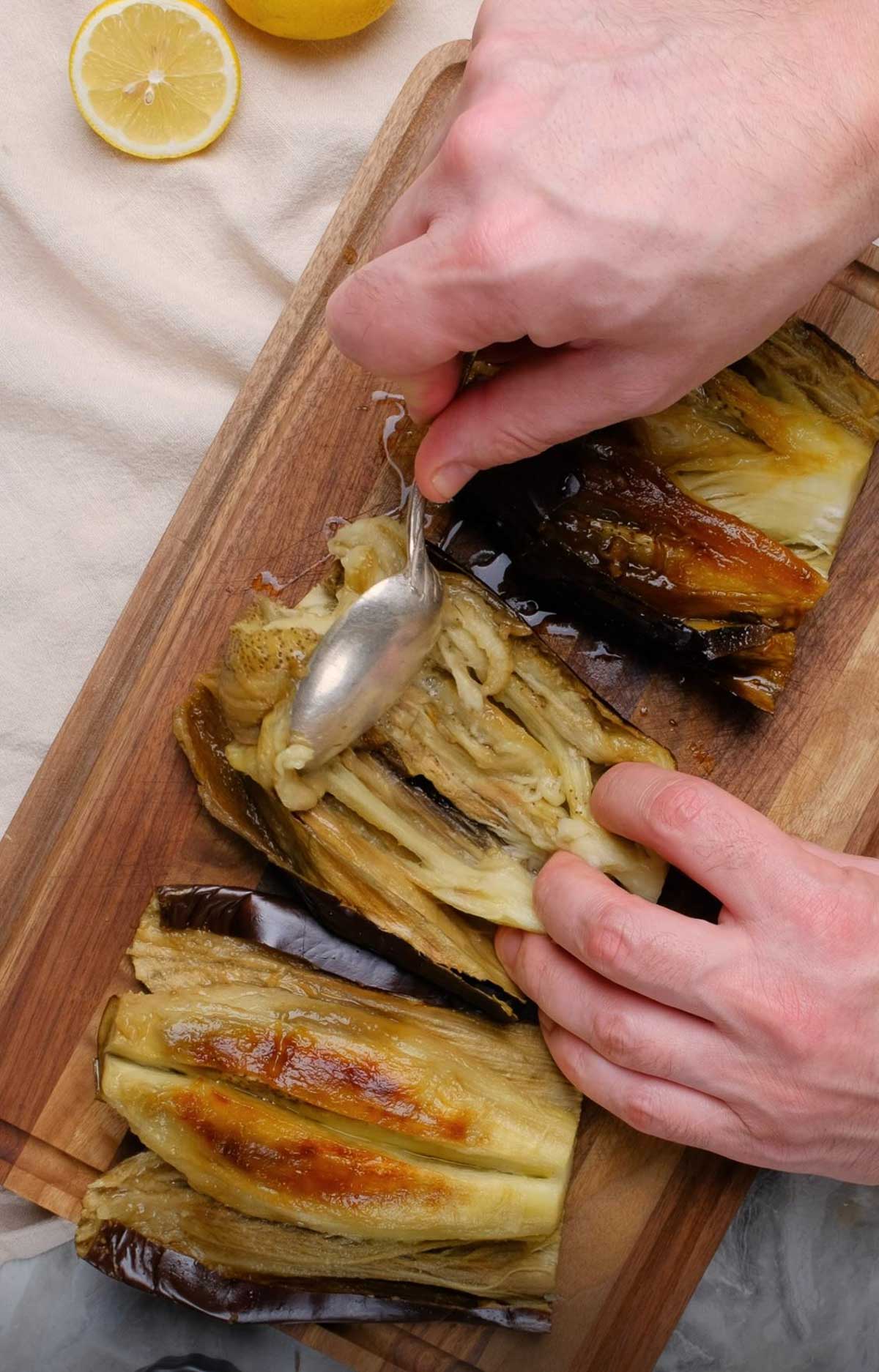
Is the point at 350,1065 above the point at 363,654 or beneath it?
beneath

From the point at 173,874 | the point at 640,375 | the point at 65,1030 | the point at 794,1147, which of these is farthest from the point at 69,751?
the point at 794,1147

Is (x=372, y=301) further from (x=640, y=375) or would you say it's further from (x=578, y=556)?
(x=578, y=556)

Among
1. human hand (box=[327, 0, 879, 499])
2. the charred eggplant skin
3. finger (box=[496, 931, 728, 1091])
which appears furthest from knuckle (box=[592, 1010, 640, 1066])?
human hand (box=[327, 0, 879, 499])

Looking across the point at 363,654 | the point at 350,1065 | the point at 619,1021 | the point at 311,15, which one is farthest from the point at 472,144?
the point at 350,1065

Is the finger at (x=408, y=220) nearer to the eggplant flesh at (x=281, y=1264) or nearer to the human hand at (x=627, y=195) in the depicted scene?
the human hand at (x=627, y=195)

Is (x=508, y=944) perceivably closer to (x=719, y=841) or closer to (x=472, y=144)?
(x=719, y=841)

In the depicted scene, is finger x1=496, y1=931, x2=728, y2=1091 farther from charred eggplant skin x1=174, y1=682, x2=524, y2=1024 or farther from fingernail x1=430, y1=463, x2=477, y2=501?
fingernail x1=430, y1=463, x2=477, y2=501

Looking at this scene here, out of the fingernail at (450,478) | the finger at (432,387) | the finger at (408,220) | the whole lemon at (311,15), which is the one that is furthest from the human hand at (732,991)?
the whole lemon at (311,15)
